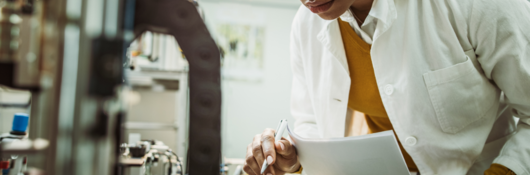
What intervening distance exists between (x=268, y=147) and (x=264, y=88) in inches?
108

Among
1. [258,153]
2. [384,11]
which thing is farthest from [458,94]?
[258,153]

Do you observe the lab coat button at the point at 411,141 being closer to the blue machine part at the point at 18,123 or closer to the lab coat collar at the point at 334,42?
the lab coat collar at the point at 334,42

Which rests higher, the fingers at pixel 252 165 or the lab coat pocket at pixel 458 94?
the lab coat pocket at pixel 458 94

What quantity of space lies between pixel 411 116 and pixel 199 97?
2.00 feet

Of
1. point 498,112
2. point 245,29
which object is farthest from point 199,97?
point 245,29

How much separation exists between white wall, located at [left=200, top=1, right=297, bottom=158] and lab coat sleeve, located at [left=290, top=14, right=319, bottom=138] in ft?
7.32

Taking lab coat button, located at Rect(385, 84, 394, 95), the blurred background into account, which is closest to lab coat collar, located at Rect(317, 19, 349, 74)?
lab coat button, located at Rect(385, 84, 394, 95)

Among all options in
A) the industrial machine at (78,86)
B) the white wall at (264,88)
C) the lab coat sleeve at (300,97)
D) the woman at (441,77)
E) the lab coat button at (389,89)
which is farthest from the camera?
the white wall at (264,88)

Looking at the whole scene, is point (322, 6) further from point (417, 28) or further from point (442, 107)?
point (442, 107)

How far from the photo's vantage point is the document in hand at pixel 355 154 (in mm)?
524

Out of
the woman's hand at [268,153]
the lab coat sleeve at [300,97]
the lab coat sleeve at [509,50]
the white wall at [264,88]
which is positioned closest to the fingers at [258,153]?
the woman's hand at [268,153]

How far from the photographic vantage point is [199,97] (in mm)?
277

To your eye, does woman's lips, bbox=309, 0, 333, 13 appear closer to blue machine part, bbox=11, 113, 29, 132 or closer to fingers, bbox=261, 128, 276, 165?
fingers, bbox=261, 128, 276, 165

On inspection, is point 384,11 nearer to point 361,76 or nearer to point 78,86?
point 361,76
